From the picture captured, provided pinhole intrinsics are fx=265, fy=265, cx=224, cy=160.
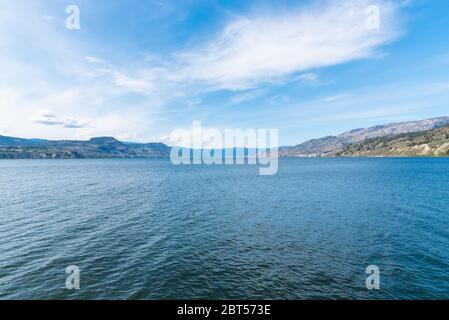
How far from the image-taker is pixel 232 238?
44000mm

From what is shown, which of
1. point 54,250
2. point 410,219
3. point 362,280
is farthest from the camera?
point 410,219

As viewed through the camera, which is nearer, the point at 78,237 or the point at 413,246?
the point at 413,246

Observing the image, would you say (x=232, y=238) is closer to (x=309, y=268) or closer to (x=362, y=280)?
(x=309, y=268)

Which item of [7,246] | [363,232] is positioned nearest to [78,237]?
[7,246]

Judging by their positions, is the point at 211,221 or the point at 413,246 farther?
the point at 211,221

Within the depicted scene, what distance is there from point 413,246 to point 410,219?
58.2 ft

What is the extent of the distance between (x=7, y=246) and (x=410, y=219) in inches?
2809

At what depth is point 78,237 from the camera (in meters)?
43.7

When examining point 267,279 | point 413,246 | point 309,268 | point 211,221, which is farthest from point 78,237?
point 413,246
